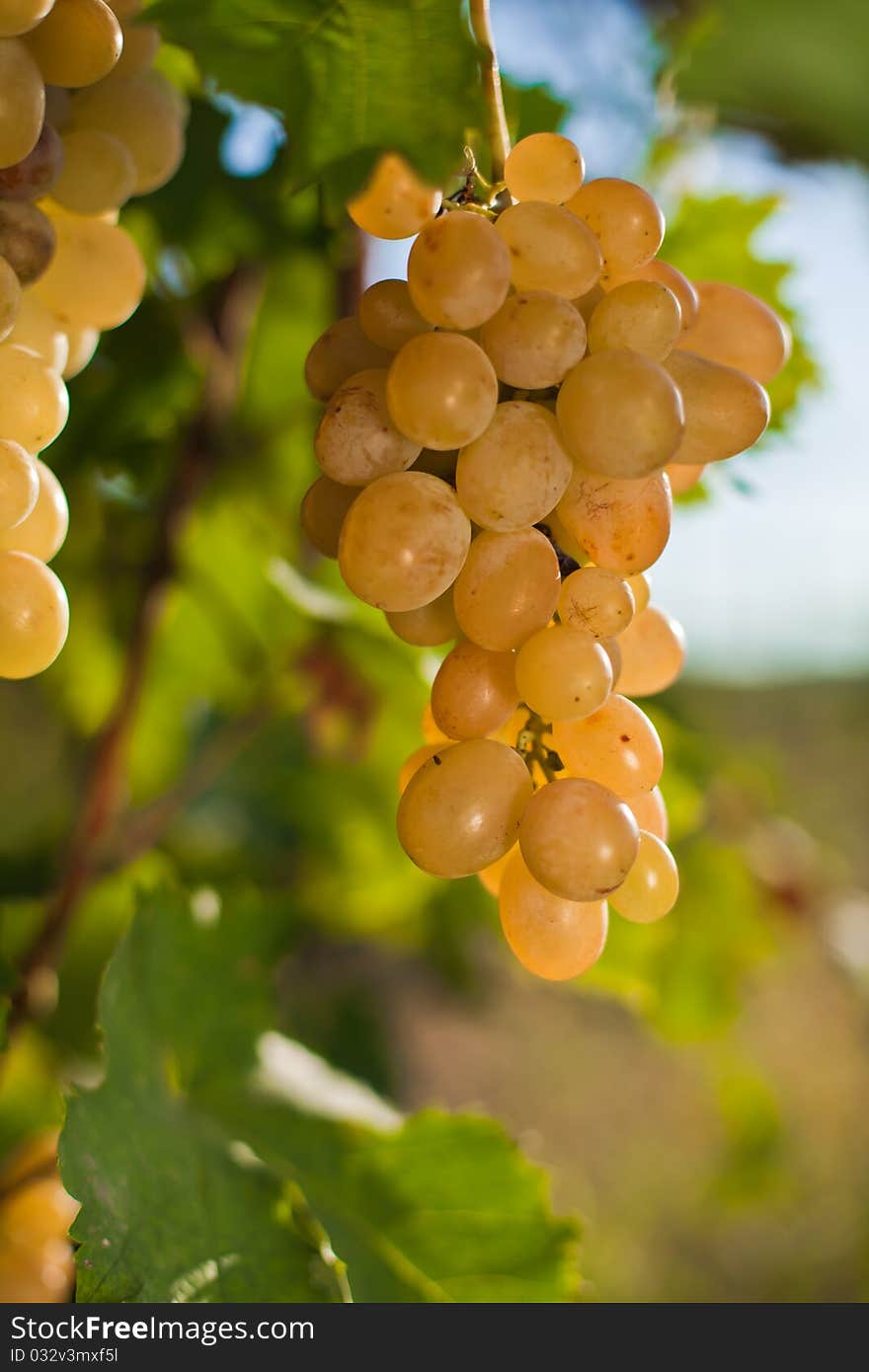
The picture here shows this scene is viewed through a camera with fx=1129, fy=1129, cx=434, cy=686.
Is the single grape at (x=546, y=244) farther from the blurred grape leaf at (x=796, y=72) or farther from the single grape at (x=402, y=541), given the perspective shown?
the blurred grape leaf at (x=796, y=72)

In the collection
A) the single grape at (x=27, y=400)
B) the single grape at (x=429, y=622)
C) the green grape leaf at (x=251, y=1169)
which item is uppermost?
the single grape at (x=27, y=400)

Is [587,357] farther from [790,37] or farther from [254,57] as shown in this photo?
[790,37]

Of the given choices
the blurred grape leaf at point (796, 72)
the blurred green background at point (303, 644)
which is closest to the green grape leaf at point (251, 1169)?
the blurred green background at point (303, 644)

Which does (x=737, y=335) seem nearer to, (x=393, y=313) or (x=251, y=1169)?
(x=393, y=313)

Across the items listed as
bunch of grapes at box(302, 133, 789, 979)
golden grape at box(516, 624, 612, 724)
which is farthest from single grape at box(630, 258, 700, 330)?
golden grape at box(516, 624, 612, 724)

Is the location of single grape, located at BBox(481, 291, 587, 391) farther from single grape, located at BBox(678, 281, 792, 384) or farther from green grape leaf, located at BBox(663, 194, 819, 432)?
green grape leaf, located at BBox(663, 194, 819, 432)

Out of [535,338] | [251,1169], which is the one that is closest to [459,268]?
[535,338]

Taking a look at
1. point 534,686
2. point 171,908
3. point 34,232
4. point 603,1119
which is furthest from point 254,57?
point 603,1119
